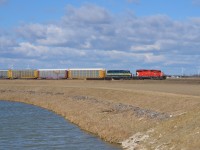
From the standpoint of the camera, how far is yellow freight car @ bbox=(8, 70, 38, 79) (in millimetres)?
135125

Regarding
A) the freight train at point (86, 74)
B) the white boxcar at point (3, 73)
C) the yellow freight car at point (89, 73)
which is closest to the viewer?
the yellow freight car at point (89, 73)

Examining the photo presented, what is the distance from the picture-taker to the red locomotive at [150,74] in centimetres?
12294

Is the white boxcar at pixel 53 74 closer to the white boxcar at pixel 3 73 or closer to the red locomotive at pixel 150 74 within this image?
the white boxcar at pixel 3 73

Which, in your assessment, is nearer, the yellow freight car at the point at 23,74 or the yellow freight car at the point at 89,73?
the yellow freight car at the point at 89,73

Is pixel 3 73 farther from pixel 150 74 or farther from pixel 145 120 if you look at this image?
pixel 145 120

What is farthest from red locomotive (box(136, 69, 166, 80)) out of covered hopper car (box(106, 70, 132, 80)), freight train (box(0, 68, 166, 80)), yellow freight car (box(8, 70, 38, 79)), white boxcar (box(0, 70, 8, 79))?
white boxcar (box(0, 70, 8, 79))

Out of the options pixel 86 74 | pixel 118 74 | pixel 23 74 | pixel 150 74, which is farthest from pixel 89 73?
pixel 23 74

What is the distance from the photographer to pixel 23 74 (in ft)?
451

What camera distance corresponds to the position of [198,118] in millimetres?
22531

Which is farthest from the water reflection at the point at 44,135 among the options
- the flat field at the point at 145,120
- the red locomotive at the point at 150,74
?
the red locomotive at the point at 150,74

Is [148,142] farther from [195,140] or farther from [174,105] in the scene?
[174,105]

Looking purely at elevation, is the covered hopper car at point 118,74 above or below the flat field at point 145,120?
above

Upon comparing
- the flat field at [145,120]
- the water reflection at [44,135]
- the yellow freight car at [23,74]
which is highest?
the yellow freight car at [23,74]

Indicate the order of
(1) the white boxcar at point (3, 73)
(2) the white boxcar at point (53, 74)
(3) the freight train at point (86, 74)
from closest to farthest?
(3) the freight train at point (86, 74) < (2) the white boxcar at point (53, 74) < (1) the white boxcar at point (3, 73)
